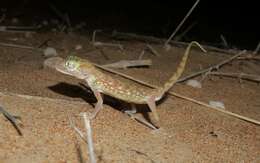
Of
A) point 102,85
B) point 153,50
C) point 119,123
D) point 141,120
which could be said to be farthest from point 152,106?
point 153,50

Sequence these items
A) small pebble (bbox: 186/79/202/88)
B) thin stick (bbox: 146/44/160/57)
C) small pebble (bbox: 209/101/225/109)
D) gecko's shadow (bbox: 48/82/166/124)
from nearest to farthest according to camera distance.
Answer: gecko's shadow (bbox: 48/82/166/124)
small pebble (bbox: 209/101/225/109)
small pebble (bbox: 186/79/202/88)
thin stick (bbox: 146/44/160/57)

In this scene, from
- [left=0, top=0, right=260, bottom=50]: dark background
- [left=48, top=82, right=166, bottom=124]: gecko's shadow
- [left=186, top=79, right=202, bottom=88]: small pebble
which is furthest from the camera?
[left=0, top=0, right=260, bottom=50]: dark background

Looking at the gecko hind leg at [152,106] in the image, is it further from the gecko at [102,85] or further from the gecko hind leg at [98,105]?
the gecko hind leg at [98,105]

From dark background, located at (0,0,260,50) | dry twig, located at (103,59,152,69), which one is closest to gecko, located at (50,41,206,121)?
dry twig, located at (103,59,152,69)

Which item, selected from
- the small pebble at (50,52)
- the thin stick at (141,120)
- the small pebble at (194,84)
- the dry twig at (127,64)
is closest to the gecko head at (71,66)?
the thin stick at (141,120)

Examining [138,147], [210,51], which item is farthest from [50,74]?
[210,51]

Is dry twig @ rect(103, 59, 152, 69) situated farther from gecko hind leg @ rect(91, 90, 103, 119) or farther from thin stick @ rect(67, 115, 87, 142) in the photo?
thin stick @ rect(67, 115, 87, 142)
